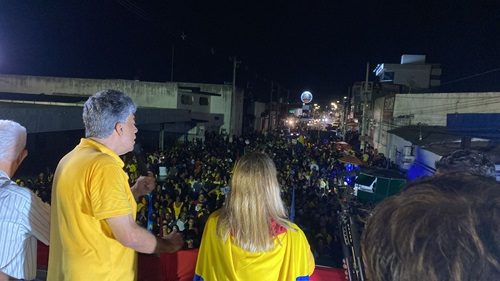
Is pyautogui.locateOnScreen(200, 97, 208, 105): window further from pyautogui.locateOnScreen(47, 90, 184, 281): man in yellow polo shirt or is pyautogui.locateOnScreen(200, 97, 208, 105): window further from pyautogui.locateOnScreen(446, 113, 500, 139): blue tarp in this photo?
pyautogui.locateOnScreen(47, 90, 184, 281): man in yellow polo shirt

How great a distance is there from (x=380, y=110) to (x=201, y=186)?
2686cm

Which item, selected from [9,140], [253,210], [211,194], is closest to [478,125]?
[211,194]

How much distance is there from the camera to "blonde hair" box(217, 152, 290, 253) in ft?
7.14

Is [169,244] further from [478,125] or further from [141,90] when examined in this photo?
[141,90]

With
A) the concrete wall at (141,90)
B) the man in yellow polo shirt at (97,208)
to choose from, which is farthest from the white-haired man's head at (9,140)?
the concrete wall at (141,90)

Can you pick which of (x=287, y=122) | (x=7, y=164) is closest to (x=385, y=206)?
(x=7, y=164)

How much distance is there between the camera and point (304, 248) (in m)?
2.29

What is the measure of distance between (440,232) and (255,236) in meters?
1.45

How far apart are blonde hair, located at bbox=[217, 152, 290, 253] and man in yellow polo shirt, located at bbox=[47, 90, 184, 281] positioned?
48 centimetres

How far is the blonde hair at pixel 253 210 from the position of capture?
218cm

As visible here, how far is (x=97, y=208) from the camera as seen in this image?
1.93 m

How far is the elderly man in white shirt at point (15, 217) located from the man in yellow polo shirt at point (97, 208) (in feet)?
0.84

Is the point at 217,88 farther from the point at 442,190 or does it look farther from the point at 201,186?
the point at 442,190

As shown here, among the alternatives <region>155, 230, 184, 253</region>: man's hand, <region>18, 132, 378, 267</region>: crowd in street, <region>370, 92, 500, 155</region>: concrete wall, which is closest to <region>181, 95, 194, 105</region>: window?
<region>18, 132, 378, 267</region>: crowd in street
